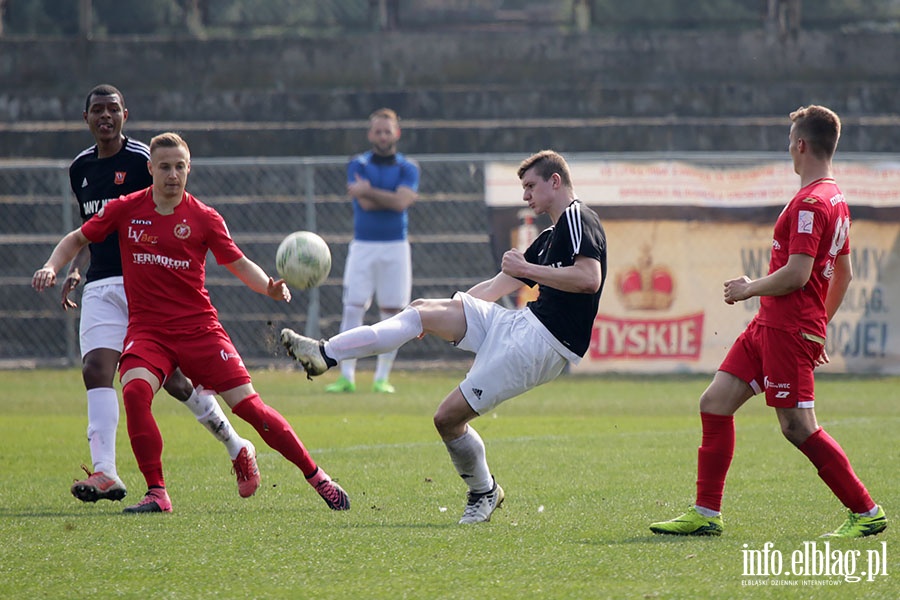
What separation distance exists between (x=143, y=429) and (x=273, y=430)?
27.0 inches

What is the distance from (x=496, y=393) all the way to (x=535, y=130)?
1198 centimetres

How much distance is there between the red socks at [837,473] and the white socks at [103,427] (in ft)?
12.0

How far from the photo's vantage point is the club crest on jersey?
22.7 feet

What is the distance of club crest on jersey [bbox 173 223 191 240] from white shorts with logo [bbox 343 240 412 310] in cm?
622

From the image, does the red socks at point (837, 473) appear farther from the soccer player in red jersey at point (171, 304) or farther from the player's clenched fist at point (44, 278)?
the player's clenched fist at point (44, 278)

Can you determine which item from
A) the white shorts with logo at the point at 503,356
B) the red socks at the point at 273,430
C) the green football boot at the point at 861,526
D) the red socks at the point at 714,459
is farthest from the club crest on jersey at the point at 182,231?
the green football boot at the point at 861,526

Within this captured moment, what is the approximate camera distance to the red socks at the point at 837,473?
5805 mm

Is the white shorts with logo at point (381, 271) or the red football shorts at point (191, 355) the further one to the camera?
the white shorts with logo at point (381, 271)

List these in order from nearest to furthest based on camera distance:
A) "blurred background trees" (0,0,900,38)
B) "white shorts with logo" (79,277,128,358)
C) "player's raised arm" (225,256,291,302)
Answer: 1. "player's raised arm" (225,256,291,302)
2. "white shorts with logo" (79,277,128,358)
3. "blurred background trees" (0,0,900,38)

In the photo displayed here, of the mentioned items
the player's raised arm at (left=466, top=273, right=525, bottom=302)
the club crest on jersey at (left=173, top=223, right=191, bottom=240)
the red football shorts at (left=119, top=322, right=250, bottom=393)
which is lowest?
the red football shorts at (left=119, top=322, right=250, bottom=393)

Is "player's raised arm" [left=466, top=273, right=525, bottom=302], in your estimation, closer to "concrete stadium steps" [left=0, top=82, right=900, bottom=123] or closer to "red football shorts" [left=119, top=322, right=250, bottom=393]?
"red football shorts" [left=119, top=322, right=250, bottom=393]

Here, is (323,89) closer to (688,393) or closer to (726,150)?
(726,150)

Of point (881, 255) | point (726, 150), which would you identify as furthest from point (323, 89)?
point (881, 255)

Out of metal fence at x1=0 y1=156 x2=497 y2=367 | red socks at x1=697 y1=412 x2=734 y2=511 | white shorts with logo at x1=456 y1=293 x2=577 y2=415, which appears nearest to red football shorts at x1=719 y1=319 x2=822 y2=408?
red socks at x1=697 y1=412 x2=734 y2=511
